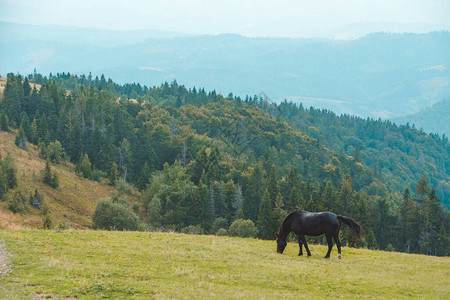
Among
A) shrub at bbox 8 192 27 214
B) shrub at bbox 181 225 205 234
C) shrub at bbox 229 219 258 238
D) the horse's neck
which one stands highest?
the horse's neck

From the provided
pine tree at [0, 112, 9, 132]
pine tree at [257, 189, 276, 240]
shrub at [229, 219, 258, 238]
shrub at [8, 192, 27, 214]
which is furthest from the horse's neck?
pine tree at [0, 112, 9, 132]

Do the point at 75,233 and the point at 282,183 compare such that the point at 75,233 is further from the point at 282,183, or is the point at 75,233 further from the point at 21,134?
the point at 21,134

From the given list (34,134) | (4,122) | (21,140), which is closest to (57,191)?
(21,140)

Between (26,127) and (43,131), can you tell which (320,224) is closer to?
(26,127)

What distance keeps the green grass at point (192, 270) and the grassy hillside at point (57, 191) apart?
4803cm

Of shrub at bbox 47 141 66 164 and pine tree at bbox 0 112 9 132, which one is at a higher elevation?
pine tree at bbox 0 112 9 132

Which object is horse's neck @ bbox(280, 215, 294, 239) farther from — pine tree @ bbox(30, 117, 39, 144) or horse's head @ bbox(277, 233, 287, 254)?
pine tree @ bbox(30, 117, 39, 144)

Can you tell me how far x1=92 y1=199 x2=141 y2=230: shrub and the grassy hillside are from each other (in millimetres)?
7255

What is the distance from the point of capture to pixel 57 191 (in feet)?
285

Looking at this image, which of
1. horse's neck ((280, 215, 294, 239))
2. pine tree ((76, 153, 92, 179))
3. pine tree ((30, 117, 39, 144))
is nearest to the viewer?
horse's neck ((280, 215, 294, 239))

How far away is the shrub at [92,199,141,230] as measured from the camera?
207 feet

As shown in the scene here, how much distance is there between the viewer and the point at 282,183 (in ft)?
341

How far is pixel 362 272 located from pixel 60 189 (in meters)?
81.2

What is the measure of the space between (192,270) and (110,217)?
1930 inches
